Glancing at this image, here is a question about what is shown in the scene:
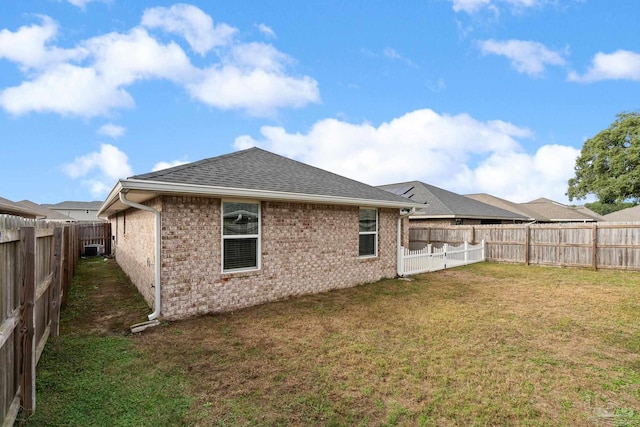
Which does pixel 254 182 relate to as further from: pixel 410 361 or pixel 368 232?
pixel 410 361

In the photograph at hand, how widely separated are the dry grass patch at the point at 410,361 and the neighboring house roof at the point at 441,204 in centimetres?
956

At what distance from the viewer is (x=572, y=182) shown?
30.3 m

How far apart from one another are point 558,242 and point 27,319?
16.5 m

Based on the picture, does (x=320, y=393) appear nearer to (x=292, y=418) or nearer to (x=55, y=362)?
(x=292, y=418)

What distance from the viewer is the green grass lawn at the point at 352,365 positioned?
3064mm

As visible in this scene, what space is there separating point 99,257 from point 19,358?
54.4 feet

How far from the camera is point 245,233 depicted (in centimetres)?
683

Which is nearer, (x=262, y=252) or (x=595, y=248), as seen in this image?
(x=262, y=252)

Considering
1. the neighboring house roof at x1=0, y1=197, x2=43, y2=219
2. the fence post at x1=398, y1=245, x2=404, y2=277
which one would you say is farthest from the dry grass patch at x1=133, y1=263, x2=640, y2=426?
the neighboring house roof at x1=0, y1=197, x2=43, y2=219

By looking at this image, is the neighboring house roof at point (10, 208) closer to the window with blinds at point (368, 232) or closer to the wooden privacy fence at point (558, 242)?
the window with blinds at point (368, 232)

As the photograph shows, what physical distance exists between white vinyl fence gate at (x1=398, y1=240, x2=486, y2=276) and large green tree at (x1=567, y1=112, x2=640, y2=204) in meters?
20.7

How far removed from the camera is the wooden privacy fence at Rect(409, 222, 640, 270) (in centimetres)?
1177

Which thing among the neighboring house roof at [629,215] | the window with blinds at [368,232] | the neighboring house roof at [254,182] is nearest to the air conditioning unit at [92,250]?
the neighboring house roof at [254,182]

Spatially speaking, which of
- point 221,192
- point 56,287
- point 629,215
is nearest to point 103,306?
point 56,287
